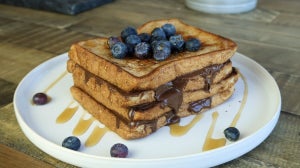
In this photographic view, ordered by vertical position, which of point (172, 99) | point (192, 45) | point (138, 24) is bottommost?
point (138, 24)

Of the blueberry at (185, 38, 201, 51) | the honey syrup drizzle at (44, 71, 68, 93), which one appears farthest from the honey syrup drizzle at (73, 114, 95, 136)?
the blueberry at (185, 38, 201, 51)

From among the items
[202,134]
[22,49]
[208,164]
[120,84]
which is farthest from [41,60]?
[208,164]

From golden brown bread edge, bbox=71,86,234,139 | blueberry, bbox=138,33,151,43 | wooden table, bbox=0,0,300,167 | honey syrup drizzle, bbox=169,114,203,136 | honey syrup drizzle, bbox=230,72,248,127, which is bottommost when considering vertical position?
wooden table, bbox=0,0,300,167

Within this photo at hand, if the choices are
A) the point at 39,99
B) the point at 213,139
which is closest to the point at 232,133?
the point at 213,139

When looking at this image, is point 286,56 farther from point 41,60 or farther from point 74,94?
point 41,60

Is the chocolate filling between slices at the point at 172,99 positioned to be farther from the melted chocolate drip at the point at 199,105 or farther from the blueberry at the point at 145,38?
the blueberry at the point at 145,38

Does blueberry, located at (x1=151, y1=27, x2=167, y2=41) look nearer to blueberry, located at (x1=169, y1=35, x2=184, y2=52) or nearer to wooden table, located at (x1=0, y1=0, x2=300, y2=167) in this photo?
blueberry, located at (x1=169, y1=35, x2=184, y2=52)

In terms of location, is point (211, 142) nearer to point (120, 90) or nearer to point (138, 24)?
point (120, 90)
